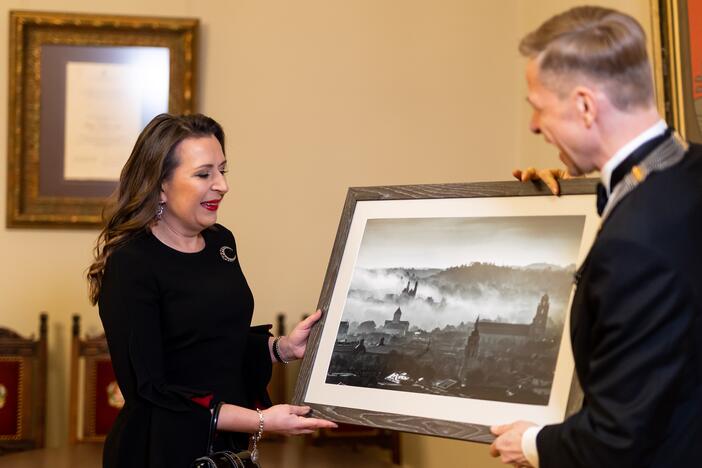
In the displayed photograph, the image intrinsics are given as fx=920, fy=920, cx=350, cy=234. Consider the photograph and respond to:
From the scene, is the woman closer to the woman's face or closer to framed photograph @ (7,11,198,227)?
the woman's face

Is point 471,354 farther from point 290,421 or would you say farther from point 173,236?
point 173,236

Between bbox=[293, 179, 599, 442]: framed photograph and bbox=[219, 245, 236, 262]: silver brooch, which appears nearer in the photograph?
bbox=[293, 179, 599, 442]: framed photograph

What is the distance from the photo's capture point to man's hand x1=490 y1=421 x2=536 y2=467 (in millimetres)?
2184

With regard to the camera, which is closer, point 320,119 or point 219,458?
point 219,458

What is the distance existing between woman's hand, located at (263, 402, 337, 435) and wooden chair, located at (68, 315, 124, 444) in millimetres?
2691

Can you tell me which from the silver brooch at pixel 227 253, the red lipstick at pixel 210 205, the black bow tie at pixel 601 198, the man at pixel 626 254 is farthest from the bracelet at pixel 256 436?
the black bow tie at pixel 601 198

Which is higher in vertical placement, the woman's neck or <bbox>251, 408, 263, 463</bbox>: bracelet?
the woman's neck

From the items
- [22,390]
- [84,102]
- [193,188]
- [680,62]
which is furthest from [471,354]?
[84,102]

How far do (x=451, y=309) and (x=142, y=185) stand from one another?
1.13 m

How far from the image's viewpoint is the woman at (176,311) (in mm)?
2902

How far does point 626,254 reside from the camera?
5.91 feet

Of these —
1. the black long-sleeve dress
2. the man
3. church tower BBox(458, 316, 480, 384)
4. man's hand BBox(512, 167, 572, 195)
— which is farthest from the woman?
the man

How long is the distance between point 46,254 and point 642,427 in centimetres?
462

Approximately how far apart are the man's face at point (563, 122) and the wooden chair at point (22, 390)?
4.13 meters
